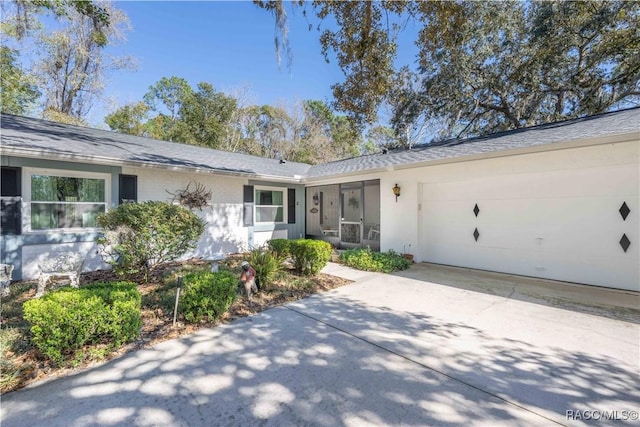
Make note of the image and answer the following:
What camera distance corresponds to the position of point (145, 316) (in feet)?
13.3

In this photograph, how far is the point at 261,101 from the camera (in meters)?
23.3

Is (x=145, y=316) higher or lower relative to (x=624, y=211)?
lower

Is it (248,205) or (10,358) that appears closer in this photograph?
(10,358)

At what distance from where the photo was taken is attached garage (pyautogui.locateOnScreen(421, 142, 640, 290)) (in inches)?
209

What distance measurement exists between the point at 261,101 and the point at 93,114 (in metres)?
11.2

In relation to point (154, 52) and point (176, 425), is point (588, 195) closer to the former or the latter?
point (176, 425)

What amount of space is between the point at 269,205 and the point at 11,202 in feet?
21.1

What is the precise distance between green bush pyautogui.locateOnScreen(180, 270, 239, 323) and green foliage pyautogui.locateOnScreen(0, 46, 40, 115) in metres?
17.1

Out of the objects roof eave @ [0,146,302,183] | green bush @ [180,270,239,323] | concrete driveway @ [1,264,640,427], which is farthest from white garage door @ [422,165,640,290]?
green bush @ [180,270,239,323]

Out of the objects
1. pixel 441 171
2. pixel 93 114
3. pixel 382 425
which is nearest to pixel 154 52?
pixel 93 114

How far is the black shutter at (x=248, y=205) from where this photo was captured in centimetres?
960

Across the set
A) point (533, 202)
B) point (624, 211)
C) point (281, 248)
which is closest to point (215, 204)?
point (281, 248)

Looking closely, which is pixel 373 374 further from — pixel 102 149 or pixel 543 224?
pixel 102 149

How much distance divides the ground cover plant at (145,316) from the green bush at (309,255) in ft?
0.61
